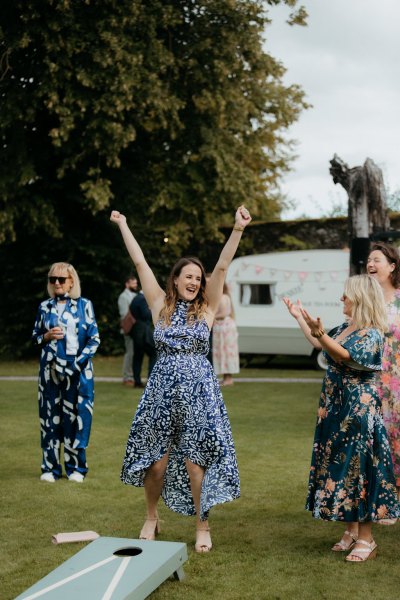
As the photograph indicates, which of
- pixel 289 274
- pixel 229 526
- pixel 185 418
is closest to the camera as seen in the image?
pixel 185 418

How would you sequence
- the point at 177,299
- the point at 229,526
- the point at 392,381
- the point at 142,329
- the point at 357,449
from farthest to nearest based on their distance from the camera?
the point at 142,329 → the point at 229,526 → the point at 392,381 → the point at 177,299 → the point at 357,449

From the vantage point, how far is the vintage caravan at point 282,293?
18531 mm

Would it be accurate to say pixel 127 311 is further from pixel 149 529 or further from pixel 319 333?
pixel 319 333

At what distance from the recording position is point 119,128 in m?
18.2

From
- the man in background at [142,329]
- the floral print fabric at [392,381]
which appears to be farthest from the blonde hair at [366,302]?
the man in background at [142,329]

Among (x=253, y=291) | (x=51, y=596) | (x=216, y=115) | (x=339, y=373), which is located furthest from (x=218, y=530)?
(x=216, y=115)

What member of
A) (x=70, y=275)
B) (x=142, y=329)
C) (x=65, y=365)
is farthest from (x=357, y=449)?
(x=142, y=329)

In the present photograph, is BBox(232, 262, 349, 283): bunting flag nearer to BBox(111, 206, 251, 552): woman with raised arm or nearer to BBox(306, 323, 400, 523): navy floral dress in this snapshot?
BBox(111, 206, 251, 552): woman with raised arm

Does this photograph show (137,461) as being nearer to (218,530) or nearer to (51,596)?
(218,530)

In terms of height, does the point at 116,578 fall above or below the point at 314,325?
below

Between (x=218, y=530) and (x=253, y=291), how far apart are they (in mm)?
13552

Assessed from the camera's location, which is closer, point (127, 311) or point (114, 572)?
point (114, 572)

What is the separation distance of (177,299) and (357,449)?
1574 mm

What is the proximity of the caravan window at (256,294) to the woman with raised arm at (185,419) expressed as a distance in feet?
44.7
